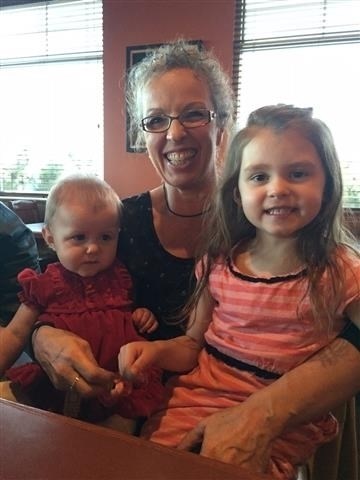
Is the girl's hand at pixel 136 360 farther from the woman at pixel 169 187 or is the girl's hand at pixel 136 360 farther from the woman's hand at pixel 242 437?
the woman's hand at pixel 242 437

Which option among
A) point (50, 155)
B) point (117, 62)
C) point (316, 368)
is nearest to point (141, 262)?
point (316, 368)

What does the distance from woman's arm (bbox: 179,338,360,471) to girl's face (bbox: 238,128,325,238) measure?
267mm

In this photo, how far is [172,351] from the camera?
116 cm

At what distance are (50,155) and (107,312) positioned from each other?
12.8ft

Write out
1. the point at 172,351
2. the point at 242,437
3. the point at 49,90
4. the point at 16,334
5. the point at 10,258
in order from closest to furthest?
the point at 242,437
the point at 172,351
the point at 16,334
the point at 10,258
the point at 49,90

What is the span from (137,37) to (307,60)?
1406 mm

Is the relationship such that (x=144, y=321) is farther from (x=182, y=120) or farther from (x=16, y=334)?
(x=182, y=120)

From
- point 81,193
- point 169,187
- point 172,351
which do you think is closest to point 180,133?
point 169,187

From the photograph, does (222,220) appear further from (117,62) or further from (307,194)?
(117,62)

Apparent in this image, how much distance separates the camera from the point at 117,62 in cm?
434

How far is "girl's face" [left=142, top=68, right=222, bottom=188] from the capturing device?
137 cm

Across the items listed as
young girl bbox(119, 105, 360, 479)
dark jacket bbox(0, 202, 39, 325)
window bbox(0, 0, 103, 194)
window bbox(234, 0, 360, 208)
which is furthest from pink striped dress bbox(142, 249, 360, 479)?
window bbox(0, 0, 103, 194)

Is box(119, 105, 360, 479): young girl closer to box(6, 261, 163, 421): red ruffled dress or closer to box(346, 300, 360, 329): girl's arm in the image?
box(346, 300, 360, 329): girl's arm

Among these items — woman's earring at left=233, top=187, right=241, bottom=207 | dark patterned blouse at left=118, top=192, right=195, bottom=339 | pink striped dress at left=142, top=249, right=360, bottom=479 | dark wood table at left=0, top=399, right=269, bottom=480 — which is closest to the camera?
dark wood table at left=0, top=399, right=269, bottom=480
